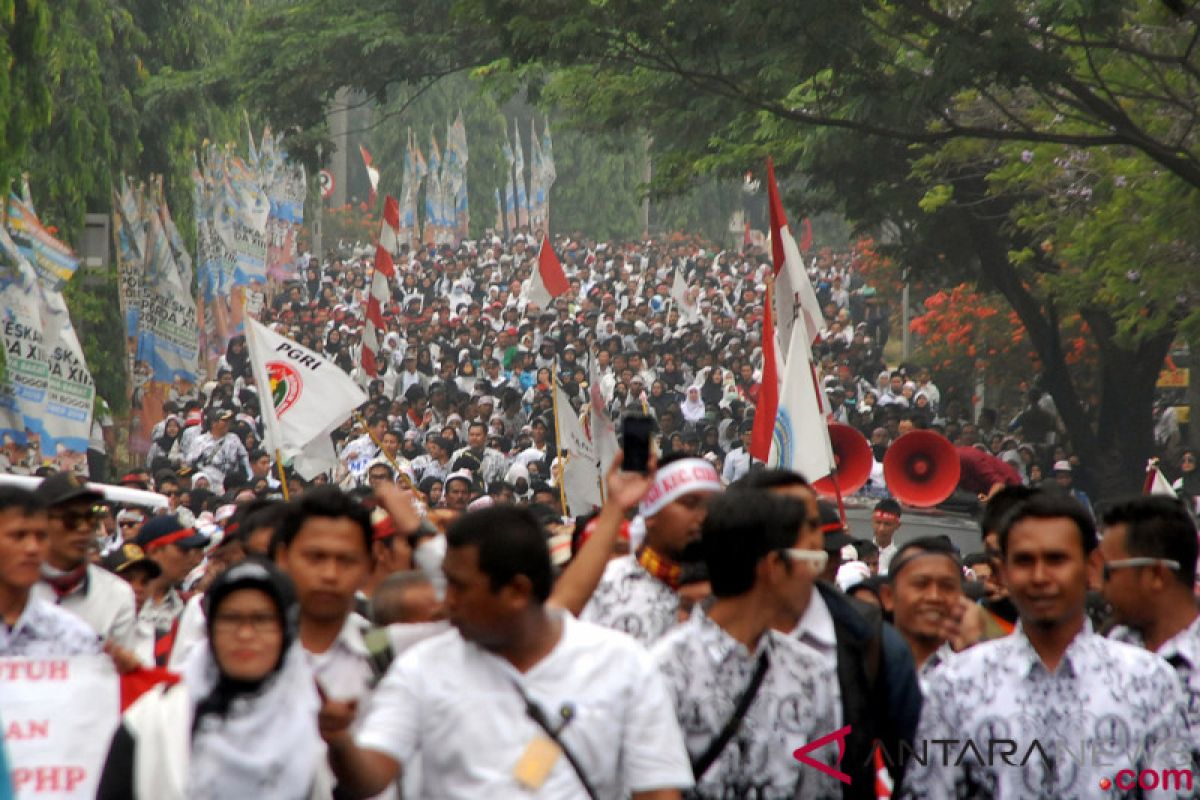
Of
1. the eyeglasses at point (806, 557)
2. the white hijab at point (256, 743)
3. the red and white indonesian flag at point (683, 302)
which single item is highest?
the red and white indonesian flag at point (683, 302)

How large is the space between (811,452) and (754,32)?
5541mm

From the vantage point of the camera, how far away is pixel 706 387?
26312 mm

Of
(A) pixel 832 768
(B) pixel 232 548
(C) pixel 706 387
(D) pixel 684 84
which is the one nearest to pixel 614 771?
(A) pixel 832 768

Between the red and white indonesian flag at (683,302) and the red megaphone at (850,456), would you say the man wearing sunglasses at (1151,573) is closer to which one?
the red megaphone at (850,456)

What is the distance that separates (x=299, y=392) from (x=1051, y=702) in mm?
9085

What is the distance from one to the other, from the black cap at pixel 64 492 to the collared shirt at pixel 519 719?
8.07 feet

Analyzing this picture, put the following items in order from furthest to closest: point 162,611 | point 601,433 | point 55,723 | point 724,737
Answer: point 601,433 → point 162,611 → point 55,723 → point 724,737

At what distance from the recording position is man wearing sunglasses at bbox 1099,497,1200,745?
4906 millimetres

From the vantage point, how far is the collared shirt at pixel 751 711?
4.15 m

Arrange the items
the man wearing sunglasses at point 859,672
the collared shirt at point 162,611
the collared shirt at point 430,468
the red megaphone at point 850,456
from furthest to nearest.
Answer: the collared shirt at point 430,468 < the red megaphone at point 850,456 < the collared shirt at point 162,611 < the man wearing sunglasses at point 859,672

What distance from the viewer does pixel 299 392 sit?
1280 cm

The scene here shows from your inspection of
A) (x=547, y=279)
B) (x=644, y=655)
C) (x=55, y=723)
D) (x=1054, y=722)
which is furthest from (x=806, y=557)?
(x=547, y=279)

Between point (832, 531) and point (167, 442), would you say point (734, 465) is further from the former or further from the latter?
point (832, 531)

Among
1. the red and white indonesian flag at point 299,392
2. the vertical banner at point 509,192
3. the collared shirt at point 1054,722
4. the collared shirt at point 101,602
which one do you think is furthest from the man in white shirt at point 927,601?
the vertical banner at point 509,192
